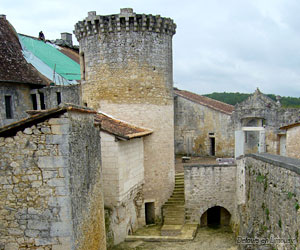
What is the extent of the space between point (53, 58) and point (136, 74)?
368 inches

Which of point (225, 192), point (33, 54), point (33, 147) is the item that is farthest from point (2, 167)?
point (33, 54)

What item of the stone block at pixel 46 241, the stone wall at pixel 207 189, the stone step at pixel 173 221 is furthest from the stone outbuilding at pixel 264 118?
the stone block at pixel 46 241

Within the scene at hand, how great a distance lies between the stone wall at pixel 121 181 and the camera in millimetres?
10000

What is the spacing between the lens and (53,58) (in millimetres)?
19469

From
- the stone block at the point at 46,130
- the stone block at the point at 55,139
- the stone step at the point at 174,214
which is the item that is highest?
the stone block at the point at 46,130

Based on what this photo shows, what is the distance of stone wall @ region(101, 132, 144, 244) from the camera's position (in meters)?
10.0

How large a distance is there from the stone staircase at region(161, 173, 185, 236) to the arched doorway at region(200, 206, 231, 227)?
168 centimetres

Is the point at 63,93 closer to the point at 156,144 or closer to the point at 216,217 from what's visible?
the point at 156,144

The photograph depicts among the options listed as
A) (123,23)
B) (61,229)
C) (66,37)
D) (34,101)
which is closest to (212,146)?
(123,23)

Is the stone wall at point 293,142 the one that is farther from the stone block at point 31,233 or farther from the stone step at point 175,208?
the stone block at point 31,233

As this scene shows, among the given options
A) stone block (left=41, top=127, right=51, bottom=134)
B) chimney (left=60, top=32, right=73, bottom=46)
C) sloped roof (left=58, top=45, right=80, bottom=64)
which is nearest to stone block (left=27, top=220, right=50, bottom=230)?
stone block (left=41, top=127, right=51, bottom=134)

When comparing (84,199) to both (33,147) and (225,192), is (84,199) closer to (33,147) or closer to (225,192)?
(33,147)

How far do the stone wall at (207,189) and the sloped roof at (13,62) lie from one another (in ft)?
32.6

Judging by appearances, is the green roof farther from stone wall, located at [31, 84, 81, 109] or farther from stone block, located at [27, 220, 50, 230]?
stone block, located at [27, 220, 50, 230]
